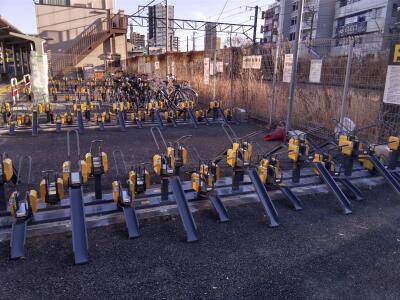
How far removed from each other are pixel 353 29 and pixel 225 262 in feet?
152

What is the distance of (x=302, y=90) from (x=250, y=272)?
6926 mm

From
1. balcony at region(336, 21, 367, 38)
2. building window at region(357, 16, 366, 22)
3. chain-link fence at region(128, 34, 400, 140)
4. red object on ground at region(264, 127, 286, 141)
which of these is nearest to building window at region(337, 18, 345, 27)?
balcony at region(336, 21, 367, 38)

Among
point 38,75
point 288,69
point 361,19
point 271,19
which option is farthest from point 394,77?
point 271,19

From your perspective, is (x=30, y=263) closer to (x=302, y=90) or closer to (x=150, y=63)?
(x=302, y=90)

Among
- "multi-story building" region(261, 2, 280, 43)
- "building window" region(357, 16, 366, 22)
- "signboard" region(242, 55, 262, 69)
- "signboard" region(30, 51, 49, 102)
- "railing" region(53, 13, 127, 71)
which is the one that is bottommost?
"signboard" region(30, 51, 49, 102)

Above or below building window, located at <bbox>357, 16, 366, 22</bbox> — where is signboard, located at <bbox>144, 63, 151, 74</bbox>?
below

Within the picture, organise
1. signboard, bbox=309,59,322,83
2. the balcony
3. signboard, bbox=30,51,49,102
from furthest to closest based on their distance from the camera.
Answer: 1. the balcony
2. signboard, bbox=30,51,49,102
3. signboard, bbox=309,59,322,83

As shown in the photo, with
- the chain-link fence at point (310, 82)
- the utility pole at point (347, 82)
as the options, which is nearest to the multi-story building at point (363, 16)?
the chain-link fence at point (310, 82)

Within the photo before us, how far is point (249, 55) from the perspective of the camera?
10242 millimetres

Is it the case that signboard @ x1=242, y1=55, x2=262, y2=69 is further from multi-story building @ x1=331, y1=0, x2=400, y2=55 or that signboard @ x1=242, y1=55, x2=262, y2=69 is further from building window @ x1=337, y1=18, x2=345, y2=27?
building window @ x1=337, y1=18, x2=345, y2=27

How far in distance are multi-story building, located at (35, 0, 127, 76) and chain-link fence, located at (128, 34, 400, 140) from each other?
1698 cm

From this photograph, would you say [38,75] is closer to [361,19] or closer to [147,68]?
[147,68]

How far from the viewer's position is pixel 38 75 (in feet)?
44.0

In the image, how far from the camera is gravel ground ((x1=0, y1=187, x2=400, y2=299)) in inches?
109
